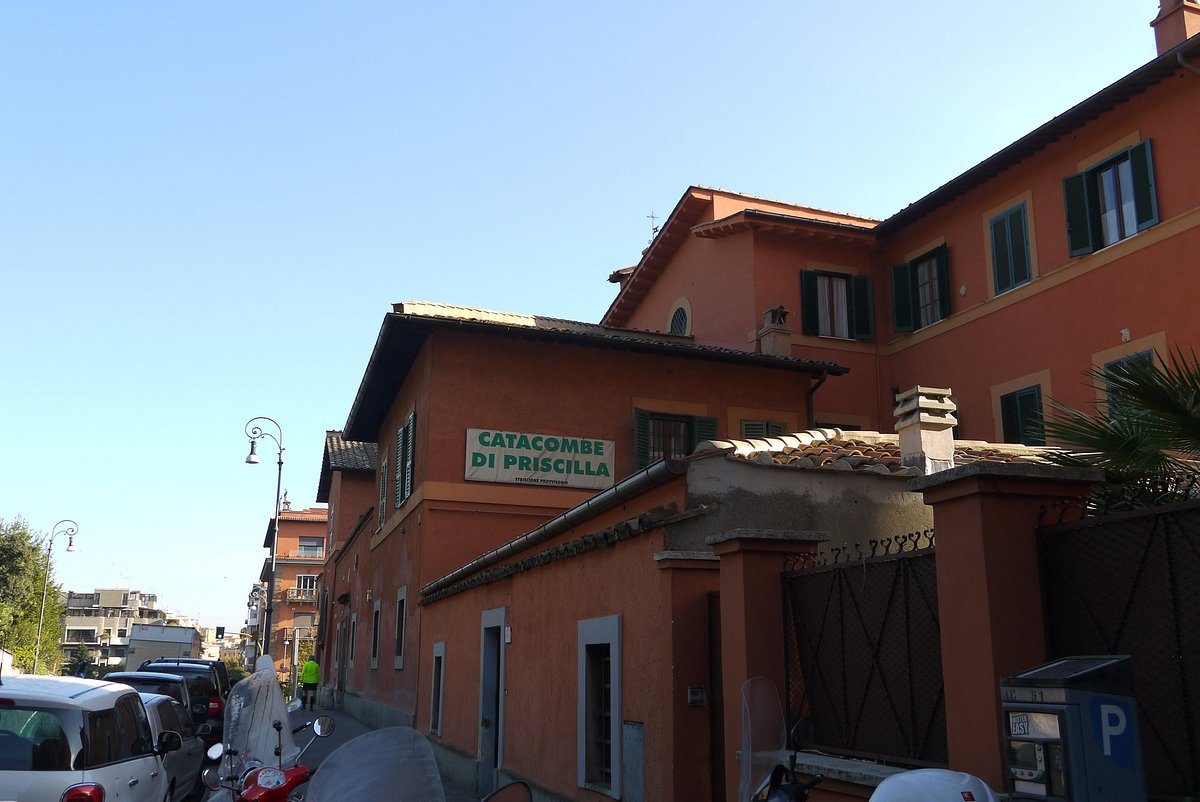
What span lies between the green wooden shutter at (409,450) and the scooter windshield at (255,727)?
10.4 meters

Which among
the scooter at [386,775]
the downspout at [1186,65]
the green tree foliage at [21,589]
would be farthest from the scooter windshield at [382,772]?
the green tree foliage at [21,589]

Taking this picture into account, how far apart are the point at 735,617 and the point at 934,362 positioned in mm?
14498

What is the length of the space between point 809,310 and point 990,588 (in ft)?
55.6

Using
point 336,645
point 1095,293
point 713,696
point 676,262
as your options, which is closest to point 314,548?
point 336,645

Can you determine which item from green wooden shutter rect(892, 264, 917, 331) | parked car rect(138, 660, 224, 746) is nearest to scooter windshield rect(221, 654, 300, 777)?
parked car rect(138, 660, 224, 746)

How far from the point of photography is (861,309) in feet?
68.9

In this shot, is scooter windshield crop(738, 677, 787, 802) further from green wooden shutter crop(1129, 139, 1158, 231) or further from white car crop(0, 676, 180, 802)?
green wooden shutter crop(1129, 139, 1158, 231)

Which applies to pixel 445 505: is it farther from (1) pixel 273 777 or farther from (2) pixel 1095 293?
(2) pixel 1095 293

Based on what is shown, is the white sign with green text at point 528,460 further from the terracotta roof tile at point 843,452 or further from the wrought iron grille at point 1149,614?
the wrought iron grille at point 1149,614

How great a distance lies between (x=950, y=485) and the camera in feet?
14.2

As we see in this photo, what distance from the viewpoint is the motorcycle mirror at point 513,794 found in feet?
13.4

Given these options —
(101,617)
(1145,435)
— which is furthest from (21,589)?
(101,617)

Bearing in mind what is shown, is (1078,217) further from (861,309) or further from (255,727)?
(255,727)

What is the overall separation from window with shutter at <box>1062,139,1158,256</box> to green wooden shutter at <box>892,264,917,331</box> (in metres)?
4.26
